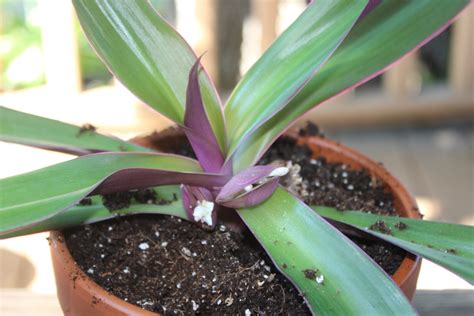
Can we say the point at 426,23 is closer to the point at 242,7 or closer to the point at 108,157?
the point at 108,157

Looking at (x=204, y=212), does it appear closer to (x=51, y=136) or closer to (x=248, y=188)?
(x=248, y=188)

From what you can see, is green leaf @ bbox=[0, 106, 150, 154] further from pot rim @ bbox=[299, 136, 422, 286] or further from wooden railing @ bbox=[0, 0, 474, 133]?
wooden railing @ bbox=[0, 0, 474, 133]

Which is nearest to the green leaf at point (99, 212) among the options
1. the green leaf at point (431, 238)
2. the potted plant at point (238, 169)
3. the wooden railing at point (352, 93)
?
the potted plant at point (238, 169)

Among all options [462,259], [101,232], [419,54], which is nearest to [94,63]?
[419,54]

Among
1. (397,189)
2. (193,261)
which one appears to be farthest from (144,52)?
(397,189)

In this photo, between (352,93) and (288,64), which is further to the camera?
(352,93)

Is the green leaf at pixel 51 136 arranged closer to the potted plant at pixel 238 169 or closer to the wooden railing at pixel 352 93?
the potted plant at pixel 238 169
